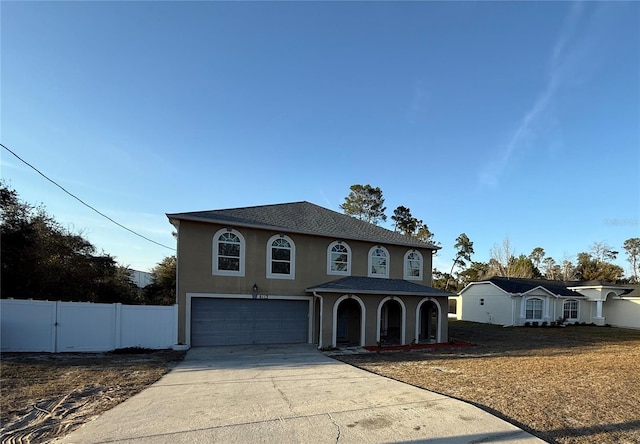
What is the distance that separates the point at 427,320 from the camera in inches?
746

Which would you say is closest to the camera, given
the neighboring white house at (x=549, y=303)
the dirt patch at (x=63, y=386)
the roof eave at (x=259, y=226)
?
the dirt patch at (x=63, y=386)

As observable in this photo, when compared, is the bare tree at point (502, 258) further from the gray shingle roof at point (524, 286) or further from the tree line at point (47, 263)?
the tree line at point (47, 263)

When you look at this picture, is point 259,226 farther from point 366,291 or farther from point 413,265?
point 413,265

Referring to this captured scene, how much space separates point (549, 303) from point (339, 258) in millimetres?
23795

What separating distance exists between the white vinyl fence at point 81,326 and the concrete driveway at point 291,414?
16.6 feet

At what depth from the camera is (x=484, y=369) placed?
10.2 metres

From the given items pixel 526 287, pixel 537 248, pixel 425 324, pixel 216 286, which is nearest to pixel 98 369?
pixel 216 286

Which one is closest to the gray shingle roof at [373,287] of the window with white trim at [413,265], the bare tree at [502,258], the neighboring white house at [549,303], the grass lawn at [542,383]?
the window with white trim at [413,265]

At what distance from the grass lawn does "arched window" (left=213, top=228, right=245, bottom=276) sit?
5.88 meters

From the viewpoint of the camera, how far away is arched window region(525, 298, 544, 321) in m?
29.8

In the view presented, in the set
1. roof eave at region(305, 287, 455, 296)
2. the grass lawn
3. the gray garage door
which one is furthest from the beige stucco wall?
the grass lawn

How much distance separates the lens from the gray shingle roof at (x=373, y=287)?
49.9 ft

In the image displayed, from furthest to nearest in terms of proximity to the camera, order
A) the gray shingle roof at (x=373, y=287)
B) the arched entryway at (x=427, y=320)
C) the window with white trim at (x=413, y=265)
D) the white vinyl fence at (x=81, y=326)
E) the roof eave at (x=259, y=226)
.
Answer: the window with white trim at (x=413, y=265), the arched entryway at (x=427, y=320), the gray shingle roof at (x=373, y=287), the roof eave at (x=259, y=226), the white vinyl fence at (x=81, y=326)

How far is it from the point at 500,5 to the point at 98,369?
16.4 m
